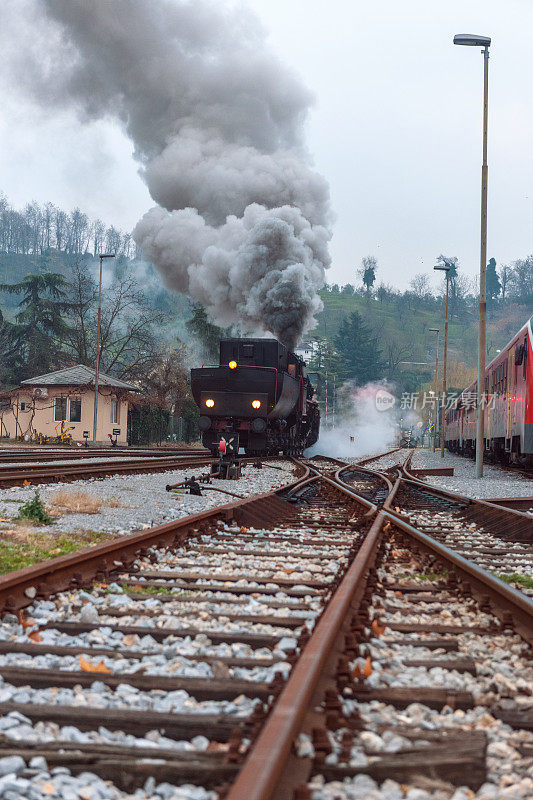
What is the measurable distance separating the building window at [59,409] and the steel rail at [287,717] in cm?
3951

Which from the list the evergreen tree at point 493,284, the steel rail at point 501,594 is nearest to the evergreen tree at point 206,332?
the steel rail at point 501,594

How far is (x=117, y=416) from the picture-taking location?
4356 cm

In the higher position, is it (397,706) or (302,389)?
(302,389)

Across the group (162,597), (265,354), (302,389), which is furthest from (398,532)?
(302,389)

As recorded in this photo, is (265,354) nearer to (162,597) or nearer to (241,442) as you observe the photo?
(241,442)

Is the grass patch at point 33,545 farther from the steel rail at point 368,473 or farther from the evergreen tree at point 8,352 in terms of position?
the evergreen tree at point 8,352

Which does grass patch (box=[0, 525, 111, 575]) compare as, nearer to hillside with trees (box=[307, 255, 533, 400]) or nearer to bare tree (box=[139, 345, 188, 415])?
bare tree (box=[139, 345, 188, 415])

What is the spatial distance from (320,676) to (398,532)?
498 centimetres

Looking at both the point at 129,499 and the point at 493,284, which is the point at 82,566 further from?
the point at 493,284

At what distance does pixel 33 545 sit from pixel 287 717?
4437 mm

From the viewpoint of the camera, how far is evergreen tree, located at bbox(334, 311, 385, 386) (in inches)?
4050

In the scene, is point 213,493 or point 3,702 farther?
point 213,493

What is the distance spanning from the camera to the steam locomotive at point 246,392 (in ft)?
68.7

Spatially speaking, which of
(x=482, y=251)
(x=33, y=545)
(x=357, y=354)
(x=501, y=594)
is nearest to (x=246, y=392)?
(x=482, y=251)
